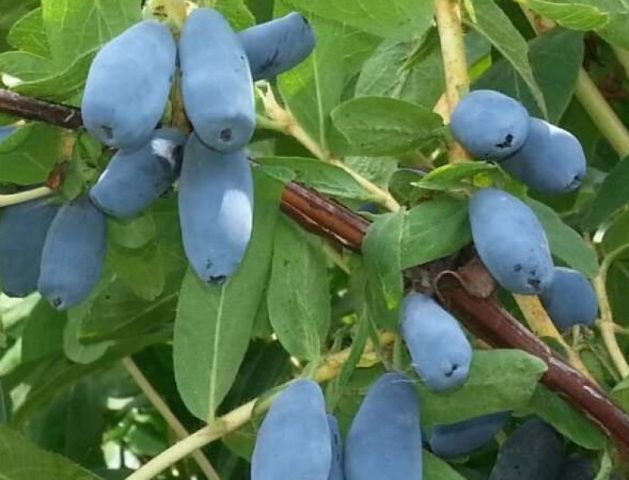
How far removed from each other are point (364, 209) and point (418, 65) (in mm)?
130

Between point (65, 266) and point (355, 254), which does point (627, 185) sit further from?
point (65, 266)

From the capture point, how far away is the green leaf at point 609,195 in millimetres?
1214

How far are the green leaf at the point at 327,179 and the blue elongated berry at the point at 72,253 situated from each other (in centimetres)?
11

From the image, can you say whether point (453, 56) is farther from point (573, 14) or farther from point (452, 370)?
point (452, 370)

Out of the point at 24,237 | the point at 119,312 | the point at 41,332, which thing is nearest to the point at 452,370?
the point at 24,237

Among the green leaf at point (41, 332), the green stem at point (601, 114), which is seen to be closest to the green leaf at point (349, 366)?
the green stem at point (601, 114)

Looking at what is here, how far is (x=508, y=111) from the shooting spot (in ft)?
2.82

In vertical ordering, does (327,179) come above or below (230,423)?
above

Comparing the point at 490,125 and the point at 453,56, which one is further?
the point at 453,56

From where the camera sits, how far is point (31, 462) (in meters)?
1.01

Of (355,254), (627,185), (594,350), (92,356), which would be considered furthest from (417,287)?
(92,356)

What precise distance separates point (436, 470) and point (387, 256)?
14cm

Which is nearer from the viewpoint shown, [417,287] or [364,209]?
[417,287]

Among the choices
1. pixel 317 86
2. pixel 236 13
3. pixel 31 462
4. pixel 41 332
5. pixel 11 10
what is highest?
pixel 236 13
